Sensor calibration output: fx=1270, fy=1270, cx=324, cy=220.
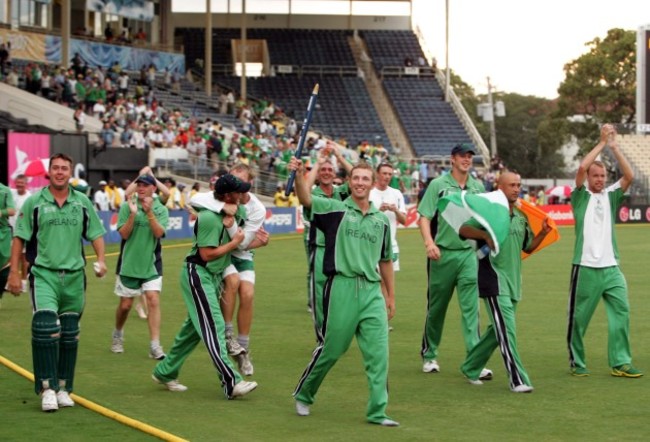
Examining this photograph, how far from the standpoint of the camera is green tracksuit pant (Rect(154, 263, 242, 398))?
10.6 meters

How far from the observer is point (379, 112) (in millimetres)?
63250

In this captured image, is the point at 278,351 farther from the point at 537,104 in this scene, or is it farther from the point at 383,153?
the point at 537,104

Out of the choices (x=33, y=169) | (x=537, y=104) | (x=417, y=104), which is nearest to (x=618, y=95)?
(x=417, y=104)

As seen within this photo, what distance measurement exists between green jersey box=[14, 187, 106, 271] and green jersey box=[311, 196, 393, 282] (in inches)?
84.6

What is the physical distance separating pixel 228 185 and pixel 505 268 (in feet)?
8.38

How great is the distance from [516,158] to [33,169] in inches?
3315

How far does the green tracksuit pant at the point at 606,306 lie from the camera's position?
1182 centimetres

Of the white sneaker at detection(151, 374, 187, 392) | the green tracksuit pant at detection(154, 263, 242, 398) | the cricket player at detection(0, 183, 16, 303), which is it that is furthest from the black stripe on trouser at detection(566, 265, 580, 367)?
the cricket player at detection(0, 183, 16, 303)

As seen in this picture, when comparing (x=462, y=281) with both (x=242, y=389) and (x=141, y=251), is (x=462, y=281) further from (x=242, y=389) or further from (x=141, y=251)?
(x=141, y=251)

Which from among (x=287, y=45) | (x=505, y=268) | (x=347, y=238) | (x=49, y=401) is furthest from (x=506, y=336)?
(x=287, y=45)

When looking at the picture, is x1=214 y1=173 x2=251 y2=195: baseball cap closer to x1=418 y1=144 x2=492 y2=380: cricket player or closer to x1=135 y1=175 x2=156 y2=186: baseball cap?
x1=418 y1=144 x2=492 y2=380: cricket player

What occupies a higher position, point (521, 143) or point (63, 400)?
point (63, 400)

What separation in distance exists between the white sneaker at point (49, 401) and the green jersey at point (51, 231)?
39.3 inches

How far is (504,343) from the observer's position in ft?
35.8
